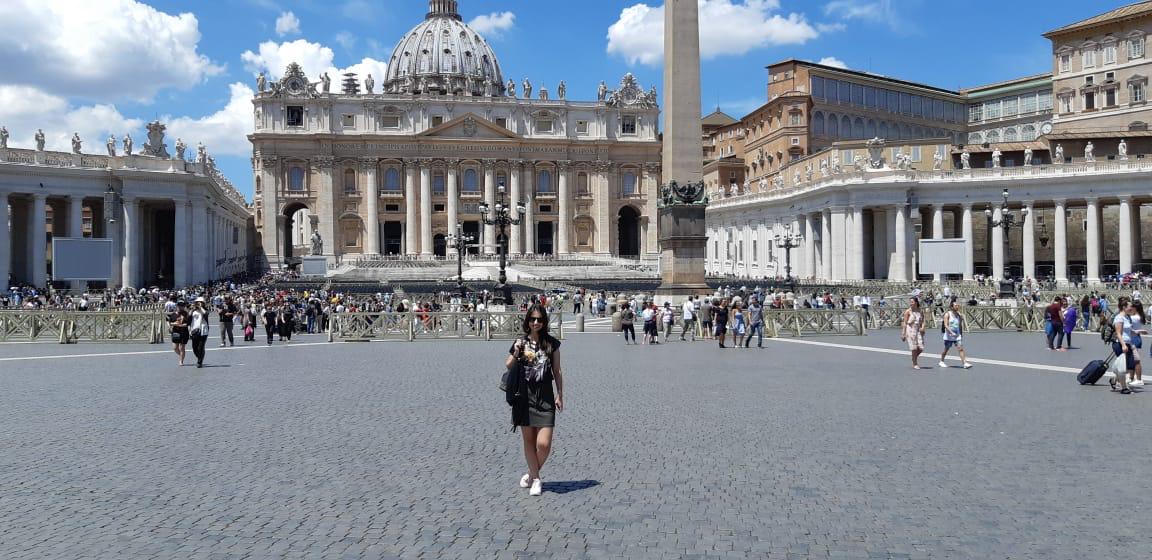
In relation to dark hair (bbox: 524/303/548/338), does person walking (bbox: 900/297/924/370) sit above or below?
below

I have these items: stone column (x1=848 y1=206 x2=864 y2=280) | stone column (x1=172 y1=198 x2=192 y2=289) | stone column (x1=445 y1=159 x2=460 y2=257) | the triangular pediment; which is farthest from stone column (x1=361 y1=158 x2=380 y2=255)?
stone column (x1=848 y1=206 x2=864 y2=280)

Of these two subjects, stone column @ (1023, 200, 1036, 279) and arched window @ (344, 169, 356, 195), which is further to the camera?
arched window @ (344, 169, 356, 195)

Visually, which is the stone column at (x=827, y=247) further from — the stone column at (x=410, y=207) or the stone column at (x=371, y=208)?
the stone column at (x=371, y=208)

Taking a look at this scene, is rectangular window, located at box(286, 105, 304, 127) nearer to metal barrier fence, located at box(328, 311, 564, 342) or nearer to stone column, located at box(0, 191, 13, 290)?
stone column, located at box(0, 191, 13, 290)

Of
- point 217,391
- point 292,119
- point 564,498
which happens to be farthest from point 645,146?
point 564,498

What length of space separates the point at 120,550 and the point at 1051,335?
19.1 metres

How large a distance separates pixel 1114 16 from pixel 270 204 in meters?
66.8

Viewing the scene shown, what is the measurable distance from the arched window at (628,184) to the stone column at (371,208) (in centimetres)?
2361

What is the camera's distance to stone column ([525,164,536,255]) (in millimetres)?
89938

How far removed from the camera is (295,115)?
8638cm

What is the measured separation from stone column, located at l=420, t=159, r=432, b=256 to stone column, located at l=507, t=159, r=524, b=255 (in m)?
7.37

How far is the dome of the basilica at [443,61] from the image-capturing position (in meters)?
115

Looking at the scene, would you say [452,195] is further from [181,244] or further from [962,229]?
[962,229]

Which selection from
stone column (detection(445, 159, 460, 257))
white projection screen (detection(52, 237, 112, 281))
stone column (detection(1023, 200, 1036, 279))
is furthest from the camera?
stone column (detection(445, 159, 460, 257))
